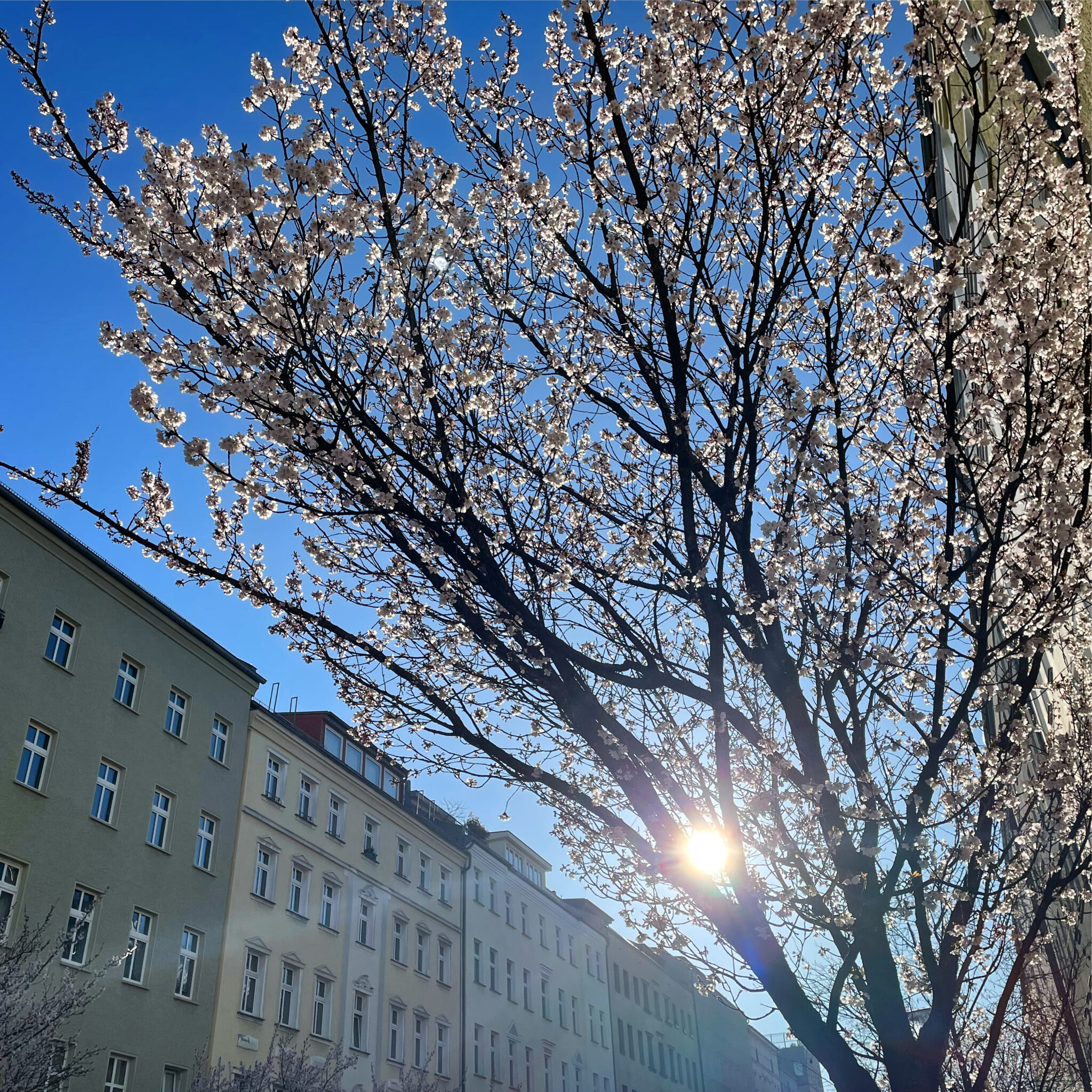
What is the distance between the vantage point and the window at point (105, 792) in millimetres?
20938

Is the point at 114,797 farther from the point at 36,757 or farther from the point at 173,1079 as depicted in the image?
the point at 173,1079

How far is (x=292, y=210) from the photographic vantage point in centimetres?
596

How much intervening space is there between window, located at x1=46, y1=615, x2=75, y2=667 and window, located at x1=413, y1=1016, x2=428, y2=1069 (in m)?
17.6

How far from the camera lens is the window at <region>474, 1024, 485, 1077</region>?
36.1 metres

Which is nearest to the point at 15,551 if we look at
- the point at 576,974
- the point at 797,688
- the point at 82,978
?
the point at 82,978

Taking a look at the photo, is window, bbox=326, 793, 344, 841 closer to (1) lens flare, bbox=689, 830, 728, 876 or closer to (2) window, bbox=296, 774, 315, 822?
(2) window, bbox=296, 774, 315, 822

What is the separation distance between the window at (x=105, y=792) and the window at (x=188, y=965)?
3.40m

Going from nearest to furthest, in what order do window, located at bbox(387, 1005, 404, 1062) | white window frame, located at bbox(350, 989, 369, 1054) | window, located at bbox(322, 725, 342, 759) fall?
white window frame, located at bbox(350, 989, 369, 1054)
window, located at bbox(387, 1005, 404, 1062)
window, located at bbox(322, 725, 342, 759)

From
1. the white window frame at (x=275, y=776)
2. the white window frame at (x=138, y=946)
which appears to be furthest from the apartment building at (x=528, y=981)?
the white window frame at (x=138, y=946)

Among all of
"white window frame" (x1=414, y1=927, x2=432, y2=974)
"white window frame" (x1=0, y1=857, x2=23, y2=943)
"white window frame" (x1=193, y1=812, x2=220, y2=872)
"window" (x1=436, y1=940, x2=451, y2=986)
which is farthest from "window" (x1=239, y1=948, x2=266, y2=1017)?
"window" (x1=436, y1=940, x2=451, y2=986)

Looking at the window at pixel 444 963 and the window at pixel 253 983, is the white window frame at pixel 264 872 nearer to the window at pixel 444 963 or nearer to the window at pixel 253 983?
the window at pixel 253 983

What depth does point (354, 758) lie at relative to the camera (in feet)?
108

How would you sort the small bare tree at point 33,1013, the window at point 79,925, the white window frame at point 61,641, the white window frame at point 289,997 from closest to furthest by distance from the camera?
the small bare tree at point 33,1013 → the window at point 79,925 → the white window frame at point 61,641 → the white window frame at point 289,997

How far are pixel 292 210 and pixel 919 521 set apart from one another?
4628 mm
